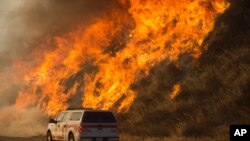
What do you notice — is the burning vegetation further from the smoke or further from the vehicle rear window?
the vehicle rear window

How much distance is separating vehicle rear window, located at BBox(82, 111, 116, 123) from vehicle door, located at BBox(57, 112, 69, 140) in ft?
5.31

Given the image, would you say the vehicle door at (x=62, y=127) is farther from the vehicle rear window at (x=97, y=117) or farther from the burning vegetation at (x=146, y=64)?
the burning vegetation at (x=146, y=64)

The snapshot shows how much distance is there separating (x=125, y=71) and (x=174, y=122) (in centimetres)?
729

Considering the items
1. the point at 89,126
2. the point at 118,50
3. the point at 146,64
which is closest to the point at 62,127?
the point at 89,126

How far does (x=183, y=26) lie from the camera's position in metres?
38.2

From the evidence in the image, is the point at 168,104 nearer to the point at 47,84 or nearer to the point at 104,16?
the point at 104,16

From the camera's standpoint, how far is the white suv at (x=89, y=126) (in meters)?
24.5

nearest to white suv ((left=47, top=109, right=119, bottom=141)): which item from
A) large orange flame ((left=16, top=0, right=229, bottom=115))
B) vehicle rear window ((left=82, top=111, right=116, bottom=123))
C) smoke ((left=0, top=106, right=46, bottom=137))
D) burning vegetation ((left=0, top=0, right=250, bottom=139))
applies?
vehicle rear window ((left=82, top=111, right=116, bottom=123))

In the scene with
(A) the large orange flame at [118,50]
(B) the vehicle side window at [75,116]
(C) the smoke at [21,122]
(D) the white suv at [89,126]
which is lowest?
(D) the white suv at [89,126]

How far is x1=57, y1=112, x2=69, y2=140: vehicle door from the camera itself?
25.9 m

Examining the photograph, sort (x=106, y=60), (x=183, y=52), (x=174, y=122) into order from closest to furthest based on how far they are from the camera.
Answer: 1. (x=174, y=122)
2. (x=183, y=52)
3. (x=106, y=60)

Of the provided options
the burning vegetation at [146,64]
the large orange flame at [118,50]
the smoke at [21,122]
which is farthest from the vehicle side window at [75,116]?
the smoke at [21,122]

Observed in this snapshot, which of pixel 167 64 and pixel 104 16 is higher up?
pixel 104 16

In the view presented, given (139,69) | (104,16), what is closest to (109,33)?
(104,16)
